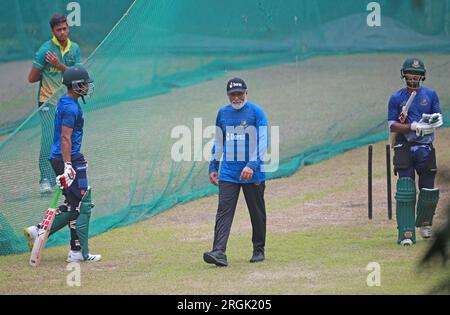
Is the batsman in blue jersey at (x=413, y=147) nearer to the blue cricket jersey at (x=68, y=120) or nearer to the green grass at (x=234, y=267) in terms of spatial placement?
the green grass at (x=234, y=267)

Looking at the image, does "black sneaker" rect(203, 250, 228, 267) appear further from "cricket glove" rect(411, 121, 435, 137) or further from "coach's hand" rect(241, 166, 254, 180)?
"cricket glove" rect(411, 121, 435, 137)

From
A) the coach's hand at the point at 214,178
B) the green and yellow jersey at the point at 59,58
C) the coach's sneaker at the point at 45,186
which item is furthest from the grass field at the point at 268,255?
the green and yellow jersey at the point at 59,58

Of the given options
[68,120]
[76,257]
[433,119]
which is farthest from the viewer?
[433,119]

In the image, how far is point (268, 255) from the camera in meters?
10.2

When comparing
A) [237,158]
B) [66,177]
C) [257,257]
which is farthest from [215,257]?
[66,177]

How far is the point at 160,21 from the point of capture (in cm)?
1208

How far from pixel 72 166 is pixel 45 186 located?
1062mm

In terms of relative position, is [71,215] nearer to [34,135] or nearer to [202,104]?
[34,135]

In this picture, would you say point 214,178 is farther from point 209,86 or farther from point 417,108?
point 209,86

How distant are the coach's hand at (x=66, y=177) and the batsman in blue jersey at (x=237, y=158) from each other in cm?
140

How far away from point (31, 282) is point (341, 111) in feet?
24.4

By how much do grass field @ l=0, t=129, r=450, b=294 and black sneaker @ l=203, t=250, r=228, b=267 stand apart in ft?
0.25

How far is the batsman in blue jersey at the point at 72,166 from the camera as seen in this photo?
964 centimetres
